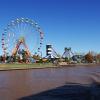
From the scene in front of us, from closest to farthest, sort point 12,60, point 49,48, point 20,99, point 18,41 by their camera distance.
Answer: point 20,99
point 18,41
point 12,60
point 49,48

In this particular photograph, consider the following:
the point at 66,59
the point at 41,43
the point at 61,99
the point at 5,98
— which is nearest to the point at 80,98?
the point at 61,99

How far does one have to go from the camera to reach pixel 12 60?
103 metres

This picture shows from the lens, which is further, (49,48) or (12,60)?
(49,48)

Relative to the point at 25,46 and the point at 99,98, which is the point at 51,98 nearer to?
the point at 99,98

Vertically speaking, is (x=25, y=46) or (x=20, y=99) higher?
(x=25, y=46)

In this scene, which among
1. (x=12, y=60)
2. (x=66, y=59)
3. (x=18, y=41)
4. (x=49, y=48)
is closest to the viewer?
(x=18, y=41)

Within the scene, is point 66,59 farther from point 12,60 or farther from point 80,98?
point 80,98

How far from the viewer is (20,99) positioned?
1947 centimetres

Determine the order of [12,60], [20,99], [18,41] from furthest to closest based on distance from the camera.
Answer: [12,60] → [18,41] → [20,99]

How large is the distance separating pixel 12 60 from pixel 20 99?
84409 millimetres

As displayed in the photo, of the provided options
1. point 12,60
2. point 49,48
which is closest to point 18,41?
point 12,60

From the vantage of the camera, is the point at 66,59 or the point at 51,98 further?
the point at 66,59

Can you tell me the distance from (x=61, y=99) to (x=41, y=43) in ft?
220

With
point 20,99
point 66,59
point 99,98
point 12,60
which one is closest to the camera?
point 99,98
